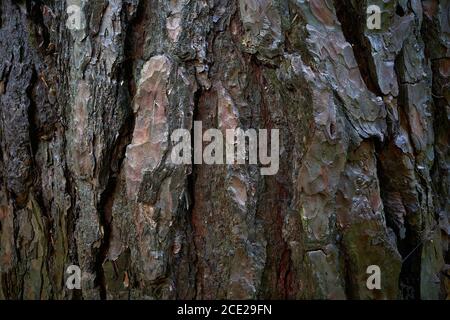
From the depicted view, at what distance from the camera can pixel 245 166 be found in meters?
1.13

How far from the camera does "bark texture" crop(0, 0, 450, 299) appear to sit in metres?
1.11

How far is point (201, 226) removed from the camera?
1.15m

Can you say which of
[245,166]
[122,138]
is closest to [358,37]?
[245,166]

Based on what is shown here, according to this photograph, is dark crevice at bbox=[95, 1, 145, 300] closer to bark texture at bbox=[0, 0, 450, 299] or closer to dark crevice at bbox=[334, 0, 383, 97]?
bark texture at bbox=[0, 0, 450, 299]

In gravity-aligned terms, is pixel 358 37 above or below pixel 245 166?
above

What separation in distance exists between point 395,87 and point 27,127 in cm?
101

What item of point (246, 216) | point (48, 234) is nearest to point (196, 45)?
point (246, 216)

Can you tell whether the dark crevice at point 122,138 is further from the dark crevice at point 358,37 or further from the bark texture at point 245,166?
the dark crevice at point 358,37

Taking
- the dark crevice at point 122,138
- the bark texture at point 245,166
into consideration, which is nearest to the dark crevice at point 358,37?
the bark texture at point 245,166

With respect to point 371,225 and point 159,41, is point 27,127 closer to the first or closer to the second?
point 159,41

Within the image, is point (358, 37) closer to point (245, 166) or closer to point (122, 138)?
point (245, 166)

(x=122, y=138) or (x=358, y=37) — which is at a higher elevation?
(x=358, y=37)

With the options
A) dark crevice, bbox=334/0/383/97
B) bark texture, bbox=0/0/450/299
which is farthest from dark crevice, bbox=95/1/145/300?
dark crevice, bbox=334/0/383/97

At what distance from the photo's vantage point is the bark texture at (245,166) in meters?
1.11
